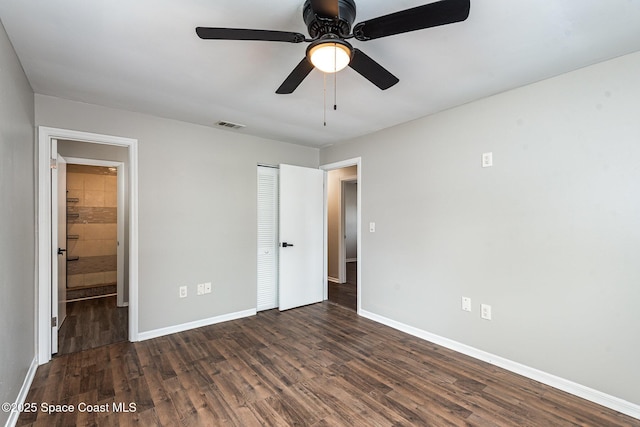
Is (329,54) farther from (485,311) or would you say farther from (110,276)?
(110,276)

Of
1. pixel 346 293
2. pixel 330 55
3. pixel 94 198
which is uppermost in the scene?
pixel 330 55

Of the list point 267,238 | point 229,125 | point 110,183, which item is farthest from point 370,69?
point 110,183

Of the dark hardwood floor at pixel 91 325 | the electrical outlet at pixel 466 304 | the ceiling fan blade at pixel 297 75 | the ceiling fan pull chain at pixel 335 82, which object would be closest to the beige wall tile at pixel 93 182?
the dark hardwood floor at pixel 91 325

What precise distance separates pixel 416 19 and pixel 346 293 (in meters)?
4.42

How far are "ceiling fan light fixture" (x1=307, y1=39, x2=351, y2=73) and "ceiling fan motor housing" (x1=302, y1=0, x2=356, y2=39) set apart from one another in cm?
7

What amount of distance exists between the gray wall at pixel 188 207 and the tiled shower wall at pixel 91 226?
2553mm

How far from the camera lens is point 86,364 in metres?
2.64

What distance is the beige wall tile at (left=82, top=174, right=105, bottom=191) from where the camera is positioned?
16.1 feet

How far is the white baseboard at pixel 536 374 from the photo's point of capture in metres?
2.02

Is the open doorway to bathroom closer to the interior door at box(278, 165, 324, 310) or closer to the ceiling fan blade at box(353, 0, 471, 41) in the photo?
the interior door at box(278, 165, 324, 310)

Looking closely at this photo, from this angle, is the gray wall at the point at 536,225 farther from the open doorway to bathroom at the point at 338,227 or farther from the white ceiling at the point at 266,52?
the open doorway to bathroom at the point at 338,227

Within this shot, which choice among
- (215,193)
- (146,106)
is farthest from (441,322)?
(146,106)

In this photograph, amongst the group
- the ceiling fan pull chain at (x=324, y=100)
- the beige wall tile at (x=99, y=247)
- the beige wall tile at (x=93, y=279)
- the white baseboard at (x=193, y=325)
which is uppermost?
the ceiling fan pull chain at (x=324, y=100)

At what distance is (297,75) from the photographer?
1.80m
